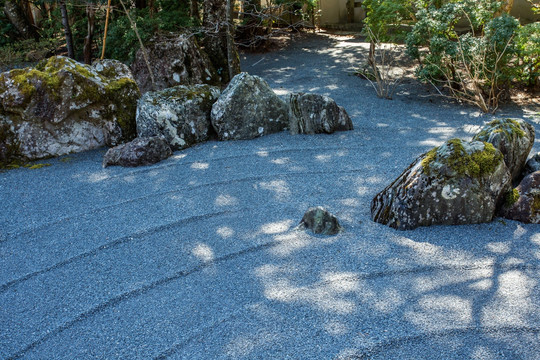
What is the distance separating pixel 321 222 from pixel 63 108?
12.0 ft

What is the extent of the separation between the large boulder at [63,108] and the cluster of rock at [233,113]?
347mm

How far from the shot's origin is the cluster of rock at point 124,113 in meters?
5.38

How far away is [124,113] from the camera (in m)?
5.81

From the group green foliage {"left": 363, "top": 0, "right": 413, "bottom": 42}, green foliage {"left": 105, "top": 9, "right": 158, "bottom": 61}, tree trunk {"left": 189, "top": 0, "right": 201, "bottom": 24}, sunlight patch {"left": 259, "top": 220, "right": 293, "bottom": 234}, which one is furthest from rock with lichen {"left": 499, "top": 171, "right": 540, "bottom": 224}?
tree trunk {"left": 189, "top": 0, "right": 201, "bottom": 24}

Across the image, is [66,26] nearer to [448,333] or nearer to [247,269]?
[247,269]

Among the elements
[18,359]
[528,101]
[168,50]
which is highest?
[168,50]

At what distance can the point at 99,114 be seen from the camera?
5680 millimetres

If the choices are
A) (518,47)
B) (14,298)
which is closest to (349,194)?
(14,298)

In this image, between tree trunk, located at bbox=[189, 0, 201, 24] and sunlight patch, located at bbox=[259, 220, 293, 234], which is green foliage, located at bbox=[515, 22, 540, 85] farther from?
tree trunk, located at bbox=[189, 0, 201, 24]

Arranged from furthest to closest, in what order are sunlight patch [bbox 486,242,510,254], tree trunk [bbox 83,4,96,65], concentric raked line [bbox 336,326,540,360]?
tree trunk [bbox 83,4,96,65], sunlight patch [bbox 486,242,510,254], concentric raked line [bbox 336,326,540,360]

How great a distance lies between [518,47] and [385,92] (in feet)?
6.40

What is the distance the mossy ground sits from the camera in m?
3.46

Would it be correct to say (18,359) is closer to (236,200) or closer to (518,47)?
(236,200)

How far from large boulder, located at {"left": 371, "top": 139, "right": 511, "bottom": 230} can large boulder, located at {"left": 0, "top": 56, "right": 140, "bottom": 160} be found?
3.70 meters
